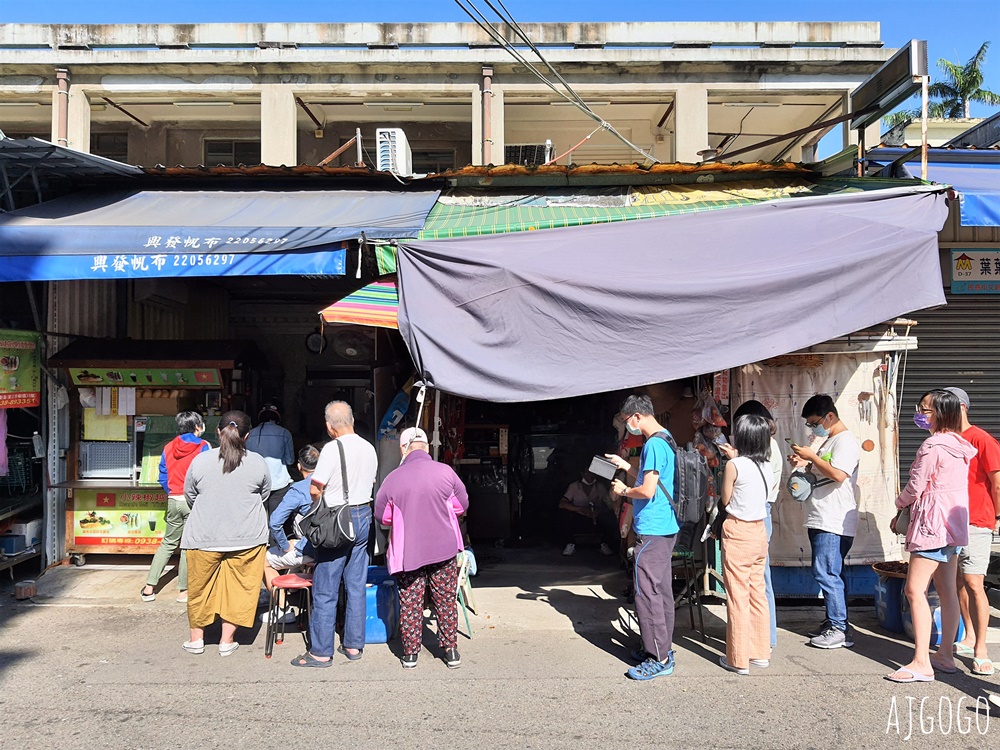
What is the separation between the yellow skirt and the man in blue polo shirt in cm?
267

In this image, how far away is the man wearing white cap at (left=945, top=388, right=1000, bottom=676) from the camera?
4355mm

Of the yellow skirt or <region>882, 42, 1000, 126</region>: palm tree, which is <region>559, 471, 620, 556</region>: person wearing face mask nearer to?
the yellow skirt

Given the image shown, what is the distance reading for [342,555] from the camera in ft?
15.1

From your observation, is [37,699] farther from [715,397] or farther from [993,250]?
[993,250]

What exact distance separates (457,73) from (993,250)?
24.0ft

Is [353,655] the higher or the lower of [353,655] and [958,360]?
the lower

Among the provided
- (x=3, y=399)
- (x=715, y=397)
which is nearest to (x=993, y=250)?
(x=715, y=397)

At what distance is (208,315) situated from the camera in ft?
30.2

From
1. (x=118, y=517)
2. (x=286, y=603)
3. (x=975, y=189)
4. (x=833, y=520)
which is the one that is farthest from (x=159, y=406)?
(x=975, y=189)

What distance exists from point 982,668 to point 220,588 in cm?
505

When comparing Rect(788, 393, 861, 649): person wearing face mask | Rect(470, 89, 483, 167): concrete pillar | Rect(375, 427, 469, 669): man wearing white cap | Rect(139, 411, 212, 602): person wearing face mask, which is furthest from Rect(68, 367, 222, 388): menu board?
Rect(788, 393, 861, 649): person wearing face mask

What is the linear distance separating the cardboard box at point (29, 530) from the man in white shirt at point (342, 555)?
3.64m

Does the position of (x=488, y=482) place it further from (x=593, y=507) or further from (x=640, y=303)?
(x=640, y=303)

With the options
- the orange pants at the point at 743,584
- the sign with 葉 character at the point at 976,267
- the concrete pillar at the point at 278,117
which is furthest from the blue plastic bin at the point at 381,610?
the concrete pillar at the point at 278,117
